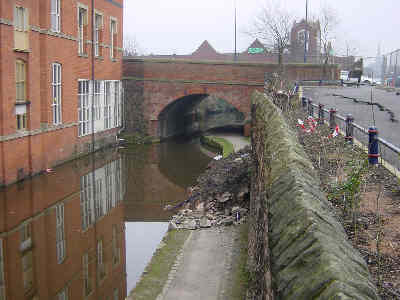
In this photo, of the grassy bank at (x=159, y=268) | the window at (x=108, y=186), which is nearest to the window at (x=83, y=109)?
the window at (x=108, y=186)

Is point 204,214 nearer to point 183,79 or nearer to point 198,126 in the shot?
point 183,79

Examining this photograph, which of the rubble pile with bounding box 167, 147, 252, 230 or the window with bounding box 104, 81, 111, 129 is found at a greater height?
the window with bounding box 104, 81, 111, 129

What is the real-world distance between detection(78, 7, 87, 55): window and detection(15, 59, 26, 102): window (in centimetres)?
572

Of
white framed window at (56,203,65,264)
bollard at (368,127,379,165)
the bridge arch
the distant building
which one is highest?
the distant building

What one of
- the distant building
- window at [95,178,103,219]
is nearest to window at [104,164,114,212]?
window at [95,178,103,219]

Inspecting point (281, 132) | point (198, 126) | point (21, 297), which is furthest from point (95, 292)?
point (198, 126)

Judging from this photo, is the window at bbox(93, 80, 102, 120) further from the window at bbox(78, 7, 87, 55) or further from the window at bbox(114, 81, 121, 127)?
the window at bbox(114, 81, 121, 127)

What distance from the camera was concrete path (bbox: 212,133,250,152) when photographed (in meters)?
27.4

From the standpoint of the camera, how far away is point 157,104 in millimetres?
31891

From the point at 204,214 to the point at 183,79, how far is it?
19510 mm

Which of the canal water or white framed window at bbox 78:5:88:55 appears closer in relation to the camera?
the canal water

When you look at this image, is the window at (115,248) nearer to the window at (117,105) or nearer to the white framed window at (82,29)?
the white framed window at (82,29)

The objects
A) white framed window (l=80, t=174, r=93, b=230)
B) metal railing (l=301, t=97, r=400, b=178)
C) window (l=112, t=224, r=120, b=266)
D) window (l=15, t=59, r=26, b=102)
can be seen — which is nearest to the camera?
metal railing (l=301, t=97, r=400, b=178)

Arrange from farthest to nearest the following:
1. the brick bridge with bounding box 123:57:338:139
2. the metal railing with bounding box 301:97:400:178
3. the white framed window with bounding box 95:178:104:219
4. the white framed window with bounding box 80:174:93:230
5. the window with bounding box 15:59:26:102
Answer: the brick bridge with bounding box 123:57:338:139
the window with bounding box 15:59:26:102
the white framed window with bounding box 95:178:104:219
the white framed window with bounding box 80:174:93:230
the metal railing with bounding box 301:97:400:178
